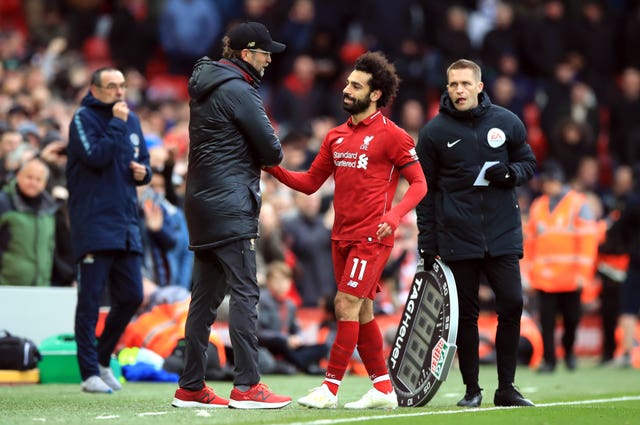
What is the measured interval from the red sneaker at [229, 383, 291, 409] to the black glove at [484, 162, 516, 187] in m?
2.05

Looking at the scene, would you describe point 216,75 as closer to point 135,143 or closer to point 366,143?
point 366,143

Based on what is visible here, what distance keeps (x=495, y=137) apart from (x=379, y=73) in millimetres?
920

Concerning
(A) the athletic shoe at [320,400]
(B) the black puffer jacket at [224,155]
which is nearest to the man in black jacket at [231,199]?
(B) the black puffer jacket at [224,155]

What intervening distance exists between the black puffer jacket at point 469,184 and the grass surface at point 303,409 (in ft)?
3.70

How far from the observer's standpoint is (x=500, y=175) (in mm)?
9109

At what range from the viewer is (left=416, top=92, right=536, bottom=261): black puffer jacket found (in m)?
9.16

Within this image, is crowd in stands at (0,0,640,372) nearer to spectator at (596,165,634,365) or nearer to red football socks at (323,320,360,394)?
spectator at (596,165,634,365)

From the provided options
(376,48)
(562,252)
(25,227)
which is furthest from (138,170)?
(376,48)

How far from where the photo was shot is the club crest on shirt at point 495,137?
30.4 feet

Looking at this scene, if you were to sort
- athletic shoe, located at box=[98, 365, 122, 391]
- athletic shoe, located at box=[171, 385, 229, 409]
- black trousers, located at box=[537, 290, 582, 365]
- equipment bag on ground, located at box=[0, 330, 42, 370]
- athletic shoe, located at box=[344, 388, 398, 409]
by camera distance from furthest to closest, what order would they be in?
black trousers, located at box=[537, 290, 582, 365], equipment bag on ground, located at box=[0, 330, 42, 370], athletic shoe, located at box=[98, 365, 122, 391], athletic shoe, located at box=[344, 388, 398, 409], athletic shoe, located at box=[171, 385, 229, 409]

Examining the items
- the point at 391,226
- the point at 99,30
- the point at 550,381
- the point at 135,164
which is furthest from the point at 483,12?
the point at 391,226

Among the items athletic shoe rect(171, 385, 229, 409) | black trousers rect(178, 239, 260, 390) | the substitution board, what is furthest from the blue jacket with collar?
the substitution board

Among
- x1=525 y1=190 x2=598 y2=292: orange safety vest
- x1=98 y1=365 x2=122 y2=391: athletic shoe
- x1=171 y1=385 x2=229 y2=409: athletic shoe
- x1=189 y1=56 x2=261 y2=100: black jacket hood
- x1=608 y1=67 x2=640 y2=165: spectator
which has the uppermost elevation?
x1=608 y1=67 x2=640 y2=165: spectator

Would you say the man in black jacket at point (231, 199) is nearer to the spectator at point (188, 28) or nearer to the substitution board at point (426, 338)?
the substitution board at point (426, 338)
